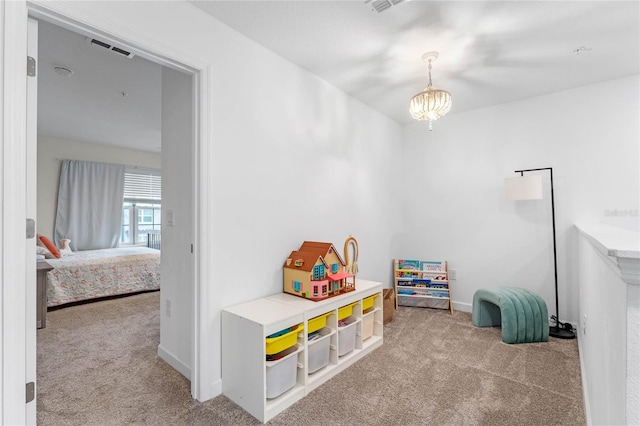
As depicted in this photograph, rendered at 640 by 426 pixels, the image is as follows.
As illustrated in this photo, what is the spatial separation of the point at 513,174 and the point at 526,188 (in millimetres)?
499

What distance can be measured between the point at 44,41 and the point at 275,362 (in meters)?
2.96

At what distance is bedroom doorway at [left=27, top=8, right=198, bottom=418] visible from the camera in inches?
83.3

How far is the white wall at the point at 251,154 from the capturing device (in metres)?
1.79

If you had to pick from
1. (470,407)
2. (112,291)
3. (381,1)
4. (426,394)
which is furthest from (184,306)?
(112,291)

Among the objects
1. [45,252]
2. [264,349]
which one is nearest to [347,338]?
[264,349]

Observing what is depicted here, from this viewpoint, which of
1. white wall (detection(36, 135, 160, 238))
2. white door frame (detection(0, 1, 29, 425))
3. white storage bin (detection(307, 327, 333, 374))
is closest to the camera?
white door frame (detection(0, 1, 29, 425))

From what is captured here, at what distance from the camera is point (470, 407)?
1.78 m

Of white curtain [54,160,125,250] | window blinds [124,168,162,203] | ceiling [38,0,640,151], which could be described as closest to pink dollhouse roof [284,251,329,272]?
ceiling [38,0,640,151]

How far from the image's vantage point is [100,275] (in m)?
4.04

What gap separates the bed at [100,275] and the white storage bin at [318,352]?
346cm

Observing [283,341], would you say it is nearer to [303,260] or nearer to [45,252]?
[303,260]

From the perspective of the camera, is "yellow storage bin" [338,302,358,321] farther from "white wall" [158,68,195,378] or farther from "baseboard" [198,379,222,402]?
"white wall" [158,68,195,378]

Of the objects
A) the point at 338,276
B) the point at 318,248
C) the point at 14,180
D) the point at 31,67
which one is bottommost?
the point at 338,276

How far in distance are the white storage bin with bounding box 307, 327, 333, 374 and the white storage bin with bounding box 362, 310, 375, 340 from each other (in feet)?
1.50
